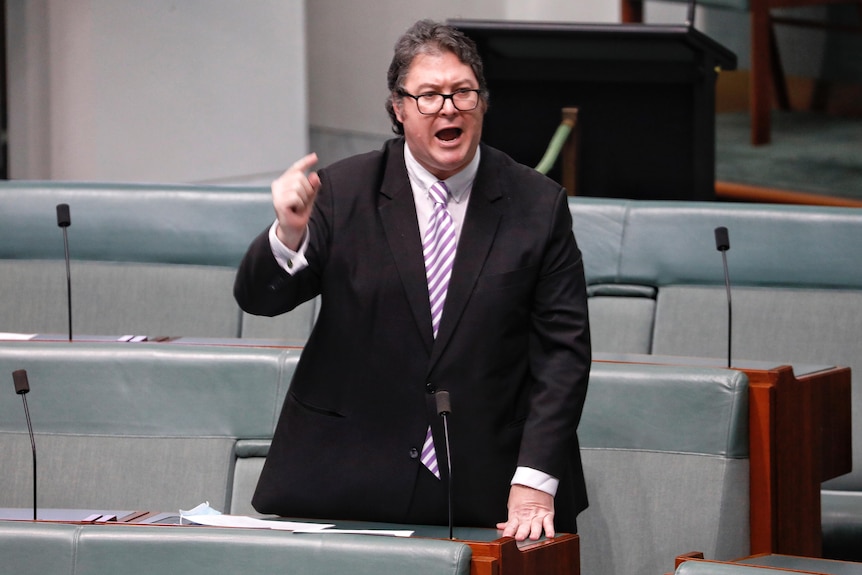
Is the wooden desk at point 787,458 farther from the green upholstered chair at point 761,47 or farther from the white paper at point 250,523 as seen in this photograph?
the green upholstered chair at point 761,47

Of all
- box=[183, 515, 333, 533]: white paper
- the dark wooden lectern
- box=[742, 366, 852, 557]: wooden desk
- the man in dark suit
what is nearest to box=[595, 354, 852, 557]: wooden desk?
box=[742, 366, 852, 557]: wooden desk

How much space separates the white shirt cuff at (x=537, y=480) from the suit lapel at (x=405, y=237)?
0.15 meters

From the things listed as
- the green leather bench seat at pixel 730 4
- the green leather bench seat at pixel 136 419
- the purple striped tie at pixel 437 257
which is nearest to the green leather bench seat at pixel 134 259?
the green leather bench seat at pixel 136 419

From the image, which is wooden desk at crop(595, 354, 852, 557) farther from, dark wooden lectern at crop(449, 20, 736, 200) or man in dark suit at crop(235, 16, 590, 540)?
dark wooden lectern at crop(449, 20, 736, 200)

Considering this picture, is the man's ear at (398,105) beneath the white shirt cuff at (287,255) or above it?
above

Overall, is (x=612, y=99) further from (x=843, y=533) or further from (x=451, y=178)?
(x=451, y=178)

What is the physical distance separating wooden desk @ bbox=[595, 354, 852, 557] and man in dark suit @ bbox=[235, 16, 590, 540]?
0.92 ft

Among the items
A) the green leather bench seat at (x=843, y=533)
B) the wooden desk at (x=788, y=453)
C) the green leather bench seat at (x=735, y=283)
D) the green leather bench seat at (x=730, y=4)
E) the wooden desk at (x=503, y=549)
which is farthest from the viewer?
the green leather bench seat at (x=730, y=4)

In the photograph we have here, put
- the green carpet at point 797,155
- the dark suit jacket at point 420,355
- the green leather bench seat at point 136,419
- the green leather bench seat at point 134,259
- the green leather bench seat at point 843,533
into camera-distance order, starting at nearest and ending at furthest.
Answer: the dark suit jacket at point 420,355 → the green leather bench seat at point 136,419 → the green leather bench seat at point 843,533 → the green leather bench seat at point 134,259 → the green carpet at point 797,155

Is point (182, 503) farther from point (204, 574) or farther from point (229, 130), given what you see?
point (229, 130)

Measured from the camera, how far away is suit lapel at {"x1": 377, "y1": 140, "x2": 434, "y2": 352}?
1.26m

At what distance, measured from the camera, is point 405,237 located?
4.20 ft

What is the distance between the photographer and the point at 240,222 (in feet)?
6.82

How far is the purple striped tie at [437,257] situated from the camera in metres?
1.28
